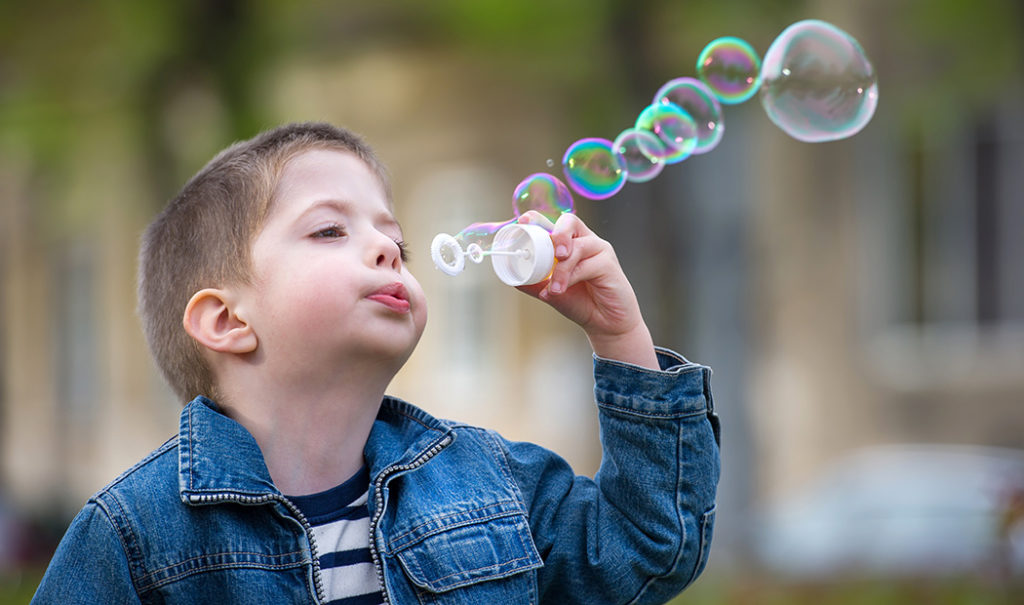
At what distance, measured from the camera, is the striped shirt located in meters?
1.92

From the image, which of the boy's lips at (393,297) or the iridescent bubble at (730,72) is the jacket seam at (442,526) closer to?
the boy's lips at (393,297)

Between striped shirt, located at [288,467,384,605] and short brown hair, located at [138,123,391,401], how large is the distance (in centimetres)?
26

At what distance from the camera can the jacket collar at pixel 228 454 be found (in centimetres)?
184

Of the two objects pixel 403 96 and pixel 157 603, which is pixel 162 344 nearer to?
pixel 157 603

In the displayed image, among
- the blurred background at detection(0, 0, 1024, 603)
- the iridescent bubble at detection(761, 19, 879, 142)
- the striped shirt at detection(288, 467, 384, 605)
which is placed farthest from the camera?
the blurred background at detection(0, 0, 1024, 603)

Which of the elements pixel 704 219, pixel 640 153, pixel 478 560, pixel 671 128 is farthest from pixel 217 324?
pixel 704 219

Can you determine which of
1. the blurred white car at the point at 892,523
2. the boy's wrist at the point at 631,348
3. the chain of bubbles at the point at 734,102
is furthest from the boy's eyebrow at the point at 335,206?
the blurred white car at the point at 892,523

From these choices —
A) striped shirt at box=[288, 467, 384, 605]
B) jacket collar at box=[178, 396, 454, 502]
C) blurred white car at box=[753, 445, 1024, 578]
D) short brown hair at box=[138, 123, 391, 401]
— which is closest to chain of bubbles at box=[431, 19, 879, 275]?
short brown hair at box=[138, 123, 391, 401]

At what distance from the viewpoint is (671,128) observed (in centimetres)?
299

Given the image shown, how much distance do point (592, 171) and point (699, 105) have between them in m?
0.39

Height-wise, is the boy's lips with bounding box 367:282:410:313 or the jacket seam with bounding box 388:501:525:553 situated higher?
the boy's lips with bounding box 367:282:410:313

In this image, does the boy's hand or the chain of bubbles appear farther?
the chain of bubbles

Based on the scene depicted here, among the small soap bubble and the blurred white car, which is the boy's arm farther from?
the blurred white car

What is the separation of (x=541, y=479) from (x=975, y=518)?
6.49 metres
